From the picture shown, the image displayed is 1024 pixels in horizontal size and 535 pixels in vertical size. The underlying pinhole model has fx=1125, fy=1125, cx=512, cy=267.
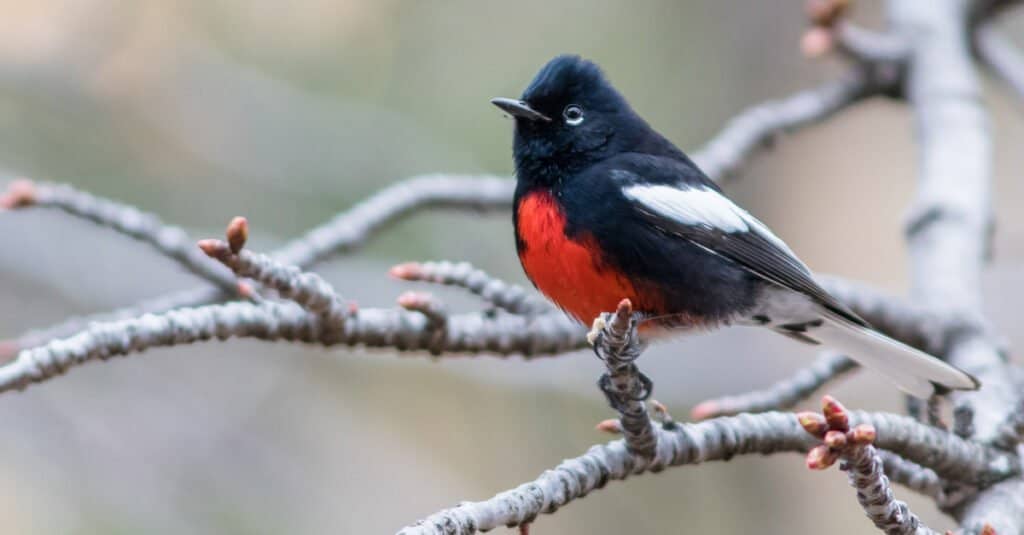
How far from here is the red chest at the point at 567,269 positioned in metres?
3.21

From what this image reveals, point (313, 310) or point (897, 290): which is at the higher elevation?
point (897, 290)

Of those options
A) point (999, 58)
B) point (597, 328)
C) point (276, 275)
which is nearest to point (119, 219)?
point (276, 275)

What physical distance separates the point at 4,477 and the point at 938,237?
162 inches

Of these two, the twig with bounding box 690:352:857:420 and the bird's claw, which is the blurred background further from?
the bird's claw

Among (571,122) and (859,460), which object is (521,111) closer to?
(571,122)

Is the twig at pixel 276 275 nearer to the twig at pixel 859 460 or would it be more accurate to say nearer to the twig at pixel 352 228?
the twig at pixel 352 228

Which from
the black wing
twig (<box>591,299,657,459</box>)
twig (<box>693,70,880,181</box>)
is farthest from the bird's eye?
twig (<box>591,299,657,459</box>)

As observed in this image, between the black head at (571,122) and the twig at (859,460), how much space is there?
1.80m

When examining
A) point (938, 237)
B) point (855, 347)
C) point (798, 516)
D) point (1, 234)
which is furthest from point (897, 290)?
point (1, 234)

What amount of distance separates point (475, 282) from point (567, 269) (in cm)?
27

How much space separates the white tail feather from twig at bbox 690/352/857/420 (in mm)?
75

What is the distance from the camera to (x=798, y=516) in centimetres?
654

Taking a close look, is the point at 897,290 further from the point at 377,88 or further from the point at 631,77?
the point at 377,88

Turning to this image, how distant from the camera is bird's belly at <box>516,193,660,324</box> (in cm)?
321
